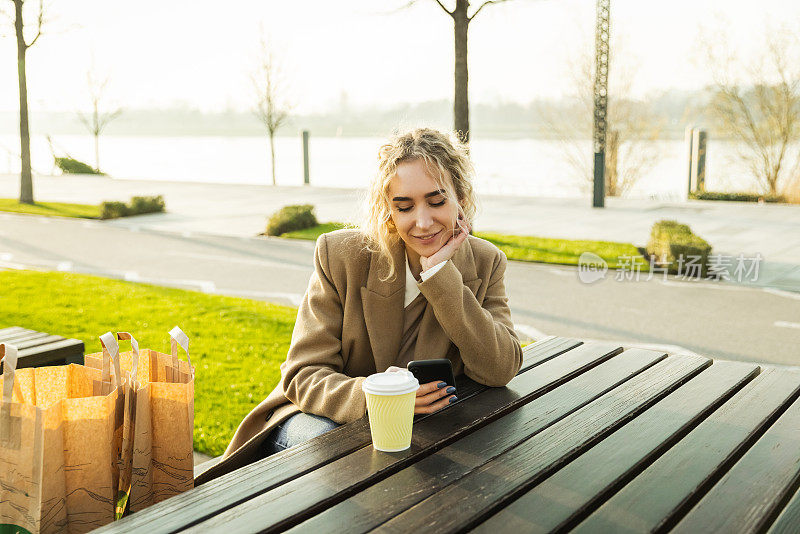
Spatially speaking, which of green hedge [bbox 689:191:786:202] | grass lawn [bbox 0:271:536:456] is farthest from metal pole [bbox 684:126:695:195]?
grass lawn [bbox 0:271:536:456]

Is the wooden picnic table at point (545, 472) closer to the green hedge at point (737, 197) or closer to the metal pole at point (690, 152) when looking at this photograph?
the green hedge at point (737, 197)

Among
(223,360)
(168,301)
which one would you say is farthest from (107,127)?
(223,360)

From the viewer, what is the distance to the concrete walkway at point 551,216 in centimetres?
1046

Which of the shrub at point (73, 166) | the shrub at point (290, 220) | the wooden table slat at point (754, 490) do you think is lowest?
the shrub at point (290, 220)

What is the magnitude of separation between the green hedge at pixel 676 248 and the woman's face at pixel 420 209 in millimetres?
6857

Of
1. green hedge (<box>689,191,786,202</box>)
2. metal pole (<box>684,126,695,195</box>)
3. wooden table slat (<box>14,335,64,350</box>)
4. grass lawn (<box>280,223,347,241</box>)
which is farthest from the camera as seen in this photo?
metal pole (<box>684,126,695,195</box>)

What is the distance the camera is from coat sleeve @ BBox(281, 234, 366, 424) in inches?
91.3

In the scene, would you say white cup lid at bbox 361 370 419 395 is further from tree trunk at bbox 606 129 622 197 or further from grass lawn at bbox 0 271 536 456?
tree trunk at bbox 606 129 622 197

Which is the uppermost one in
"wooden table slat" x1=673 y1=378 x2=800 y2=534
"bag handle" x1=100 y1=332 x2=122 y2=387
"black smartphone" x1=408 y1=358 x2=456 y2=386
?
"bag handle" x1=100 y1=332 x2=122 y2=387

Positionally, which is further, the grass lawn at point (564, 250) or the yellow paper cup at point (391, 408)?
the grass lawn at point (564, 250)

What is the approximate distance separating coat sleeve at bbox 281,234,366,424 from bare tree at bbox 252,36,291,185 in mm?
21863

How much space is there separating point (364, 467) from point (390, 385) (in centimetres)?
19

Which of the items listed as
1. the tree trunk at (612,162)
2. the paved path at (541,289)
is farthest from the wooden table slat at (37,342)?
the tree trunk at (612,162)

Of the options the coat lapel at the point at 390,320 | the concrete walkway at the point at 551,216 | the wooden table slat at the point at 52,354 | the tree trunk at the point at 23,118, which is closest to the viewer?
the coat lapel at the point at 390,320
